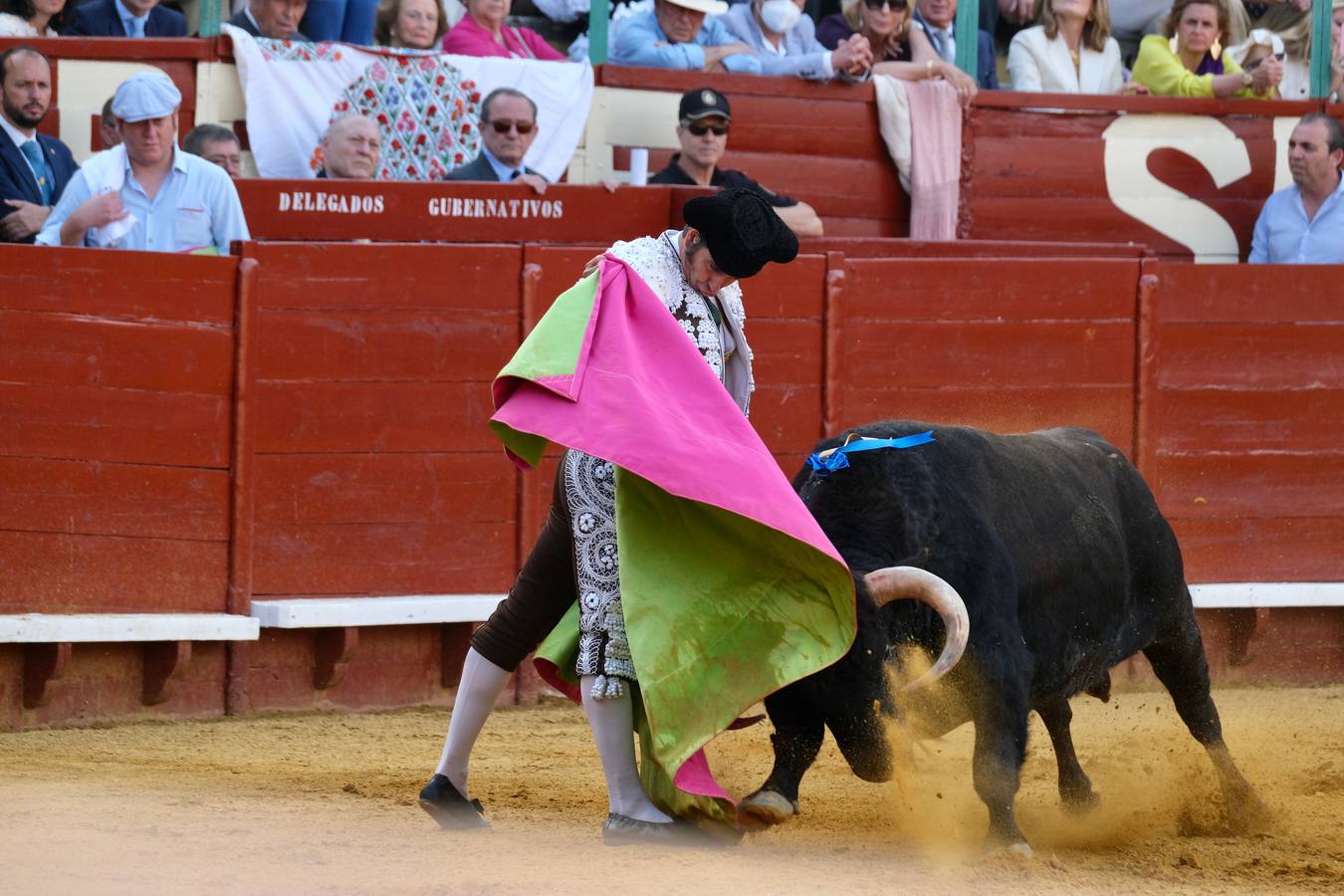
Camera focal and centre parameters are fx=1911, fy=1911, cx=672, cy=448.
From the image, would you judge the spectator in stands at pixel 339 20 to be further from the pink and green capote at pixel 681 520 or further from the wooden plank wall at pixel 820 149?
the pink and green capote at pixel 681 520

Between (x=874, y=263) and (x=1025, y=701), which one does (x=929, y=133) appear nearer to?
(x=874, y=263)

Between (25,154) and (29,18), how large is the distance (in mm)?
948

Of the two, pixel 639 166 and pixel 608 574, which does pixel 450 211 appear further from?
pixel 608 574

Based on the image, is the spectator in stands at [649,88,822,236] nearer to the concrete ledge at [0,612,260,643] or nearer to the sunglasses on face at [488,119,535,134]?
the sunglasses on face at [488,119,535,134]

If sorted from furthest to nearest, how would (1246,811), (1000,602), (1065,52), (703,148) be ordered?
1. (1065,52)
2. (703,148)
3. (1246,811)
4. (1000,602)

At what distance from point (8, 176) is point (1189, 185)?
15.8 feet

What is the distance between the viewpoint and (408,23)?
22.6ft

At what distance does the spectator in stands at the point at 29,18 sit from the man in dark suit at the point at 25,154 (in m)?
0.54

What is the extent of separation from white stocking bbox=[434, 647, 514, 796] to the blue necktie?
9.03ft

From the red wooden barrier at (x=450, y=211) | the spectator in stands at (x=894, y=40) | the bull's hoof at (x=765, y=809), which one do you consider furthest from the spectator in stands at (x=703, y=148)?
the bull's hoof at (x=765, y=809)

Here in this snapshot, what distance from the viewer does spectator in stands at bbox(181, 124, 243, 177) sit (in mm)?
6059

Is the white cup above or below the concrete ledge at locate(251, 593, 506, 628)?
above

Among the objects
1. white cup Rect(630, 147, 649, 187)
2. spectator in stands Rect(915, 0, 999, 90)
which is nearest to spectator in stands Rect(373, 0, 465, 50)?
white cup Rect(630, 147, 649, 187)

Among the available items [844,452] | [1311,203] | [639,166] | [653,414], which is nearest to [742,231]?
[653,414]
